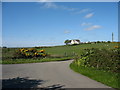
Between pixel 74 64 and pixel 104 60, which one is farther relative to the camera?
pixel 74 64

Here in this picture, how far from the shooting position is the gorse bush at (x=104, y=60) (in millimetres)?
10467

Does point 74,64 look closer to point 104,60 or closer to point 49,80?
point 104,60

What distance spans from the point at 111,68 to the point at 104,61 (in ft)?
3.17

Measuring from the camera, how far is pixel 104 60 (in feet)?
37.6

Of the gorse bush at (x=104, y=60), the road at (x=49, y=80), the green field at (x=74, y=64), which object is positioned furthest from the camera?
the gorse bush at (x=104, y=60)

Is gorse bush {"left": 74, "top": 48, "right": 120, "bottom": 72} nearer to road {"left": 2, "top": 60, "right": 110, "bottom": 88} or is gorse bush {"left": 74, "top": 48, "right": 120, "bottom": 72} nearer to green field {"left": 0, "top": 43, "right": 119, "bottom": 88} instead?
green field {"left": 0, "top": 43, "right": 119, "bottom": 88}

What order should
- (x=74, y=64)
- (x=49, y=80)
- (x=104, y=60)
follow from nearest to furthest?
(x=49, y=80), (x=104, y=60), (x=74, y=64)

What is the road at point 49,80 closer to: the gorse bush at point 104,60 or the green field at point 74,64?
the green field at point 74,64

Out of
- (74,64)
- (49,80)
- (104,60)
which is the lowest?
(49,80)

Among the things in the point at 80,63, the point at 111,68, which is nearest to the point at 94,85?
the point at 111,68

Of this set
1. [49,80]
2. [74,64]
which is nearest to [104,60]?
[49,80]

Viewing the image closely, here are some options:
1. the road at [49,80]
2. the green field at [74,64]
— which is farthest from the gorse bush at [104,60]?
the road at [49,80]

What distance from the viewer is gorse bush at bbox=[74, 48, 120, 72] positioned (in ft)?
34.3

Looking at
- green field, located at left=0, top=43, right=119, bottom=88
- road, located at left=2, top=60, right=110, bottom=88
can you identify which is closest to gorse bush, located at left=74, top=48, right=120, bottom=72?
green field, located at left=0, top=43, right=119, bottom=88
